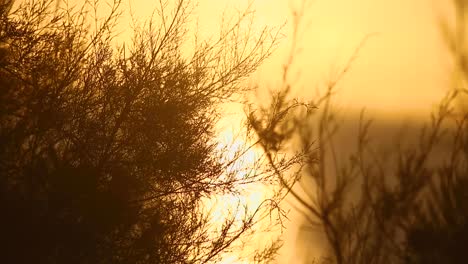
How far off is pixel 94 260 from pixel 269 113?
3.41m

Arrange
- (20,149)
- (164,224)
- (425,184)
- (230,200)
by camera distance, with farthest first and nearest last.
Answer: (425,184) < (230,200) < (164,224) < (20,149)

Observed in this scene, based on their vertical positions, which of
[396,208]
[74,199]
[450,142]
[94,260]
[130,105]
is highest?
[450,142]

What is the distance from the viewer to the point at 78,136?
731 cm

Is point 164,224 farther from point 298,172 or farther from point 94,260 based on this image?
point 298,172

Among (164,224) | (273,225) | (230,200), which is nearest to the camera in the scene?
(164,224)

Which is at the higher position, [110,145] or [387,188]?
[387,188]

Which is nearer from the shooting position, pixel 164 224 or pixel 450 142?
pixel 164 224

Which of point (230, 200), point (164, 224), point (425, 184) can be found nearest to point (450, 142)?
point (425, 184)

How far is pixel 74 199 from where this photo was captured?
6867 mm

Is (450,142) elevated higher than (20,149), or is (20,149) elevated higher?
(450,142)

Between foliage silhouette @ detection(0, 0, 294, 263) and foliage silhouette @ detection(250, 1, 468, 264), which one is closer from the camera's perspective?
foliage silhouette @ detection(0, 0, 294, 263)

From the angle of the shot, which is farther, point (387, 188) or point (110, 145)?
point (387, 188)

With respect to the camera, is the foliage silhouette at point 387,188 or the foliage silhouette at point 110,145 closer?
the foliage silhouette at point 110,145

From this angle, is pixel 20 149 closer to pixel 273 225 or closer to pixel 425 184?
pixel 273 225
